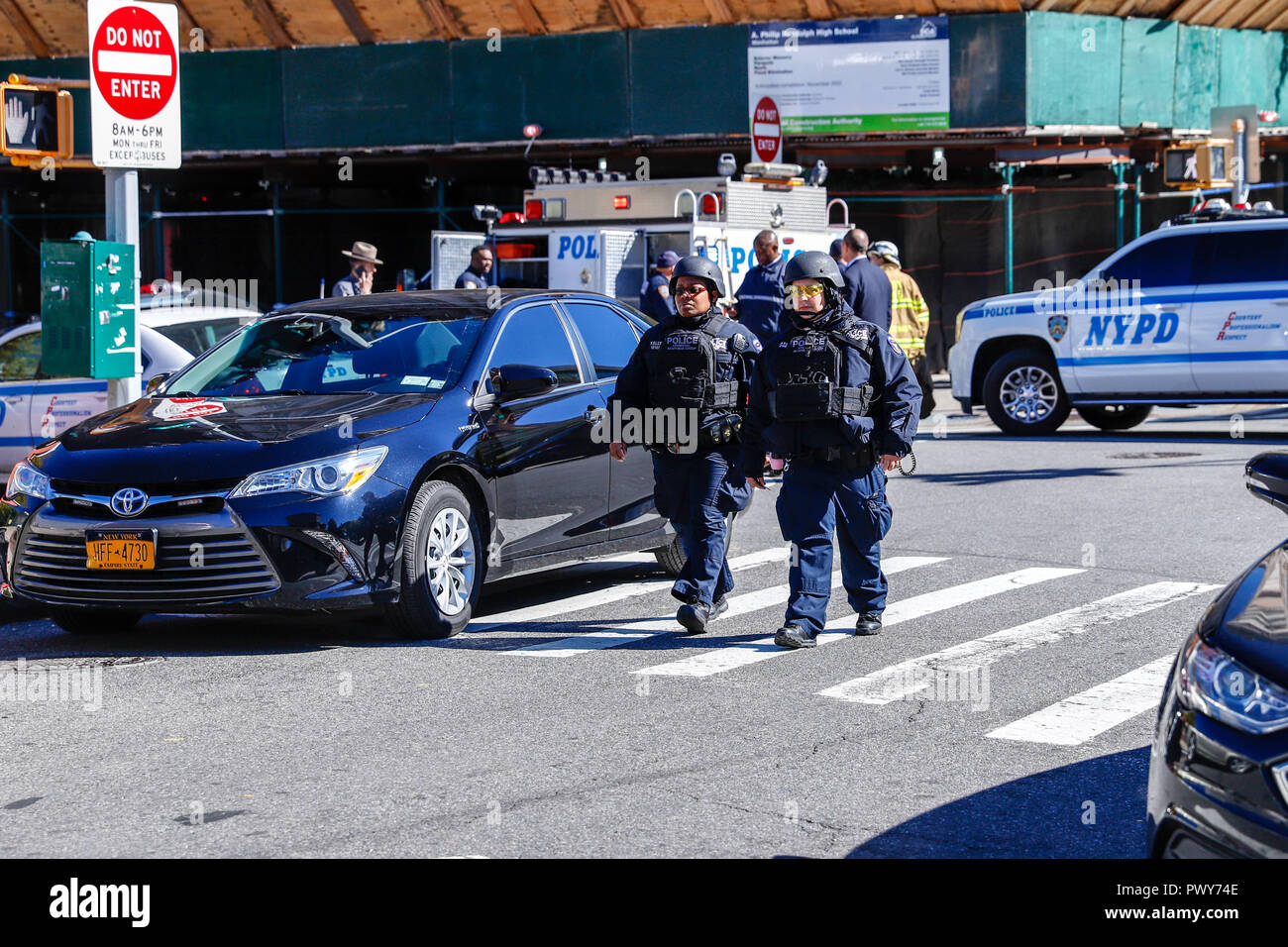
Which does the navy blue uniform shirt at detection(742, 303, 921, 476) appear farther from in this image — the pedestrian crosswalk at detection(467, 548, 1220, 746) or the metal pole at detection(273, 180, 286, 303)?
the metal pole at detection(273, 180, 286, 303)

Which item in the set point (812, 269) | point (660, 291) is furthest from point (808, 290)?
point (660, 291)

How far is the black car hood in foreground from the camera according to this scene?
303 inches

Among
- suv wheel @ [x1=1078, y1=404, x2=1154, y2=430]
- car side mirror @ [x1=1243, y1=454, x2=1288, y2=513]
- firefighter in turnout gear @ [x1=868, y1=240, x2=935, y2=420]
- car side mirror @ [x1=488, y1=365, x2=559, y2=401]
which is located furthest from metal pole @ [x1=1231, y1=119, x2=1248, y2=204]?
car side mirror @ [x1=1243, y1=454, x2=1288, y2=513]

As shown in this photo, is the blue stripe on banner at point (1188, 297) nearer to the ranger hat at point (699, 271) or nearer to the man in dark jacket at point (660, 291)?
the man in dark jacket at point (660, 291)

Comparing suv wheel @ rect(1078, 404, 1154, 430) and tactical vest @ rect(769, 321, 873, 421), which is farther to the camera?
suv wheel @ rect(1078, 404, 1154, 430)

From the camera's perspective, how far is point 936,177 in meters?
25.6

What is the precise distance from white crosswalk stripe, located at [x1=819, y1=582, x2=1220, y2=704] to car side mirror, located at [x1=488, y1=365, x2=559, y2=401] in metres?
2.21

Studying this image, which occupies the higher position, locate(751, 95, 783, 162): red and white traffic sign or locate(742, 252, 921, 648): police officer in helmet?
locate(751, 95, 783, 162): red and white traffic sign

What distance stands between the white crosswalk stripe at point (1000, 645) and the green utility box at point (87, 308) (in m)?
5.56

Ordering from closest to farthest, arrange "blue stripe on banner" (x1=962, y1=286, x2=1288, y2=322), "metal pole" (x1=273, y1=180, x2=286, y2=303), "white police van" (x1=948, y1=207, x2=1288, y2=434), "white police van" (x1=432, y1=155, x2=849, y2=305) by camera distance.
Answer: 1. "blue stripe on banner" (x1=962, y1=286, x2=1288, y2=322)
2. "white police van" (x1=948, y1=207, x2=1288, y2=434)
3. "white police van" (x1=432, y1=155, x2=849, y2=305)
4. "metal pole" (x1=273, y1=180, x2=286, y2=303)

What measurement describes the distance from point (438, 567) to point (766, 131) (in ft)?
47.7

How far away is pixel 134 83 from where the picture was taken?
1073cm

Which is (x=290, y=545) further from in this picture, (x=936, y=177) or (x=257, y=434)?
(x=936, y=177)
